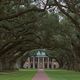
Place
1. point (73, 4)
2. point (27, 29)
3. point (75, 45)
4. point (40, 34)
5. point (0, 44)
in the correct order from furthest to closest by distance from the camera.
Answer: point (75, 45)
point (0, 44)
point (40, 34)
point (27, 29)
point (73, 4)

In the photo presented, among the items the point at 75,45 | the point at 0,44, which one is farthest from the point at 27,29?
the point at 75,45

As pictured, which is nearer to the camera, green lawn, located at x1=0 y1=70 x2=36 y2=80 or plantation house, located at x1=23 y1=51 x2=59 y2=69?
green lawn, located at x1=0 y1=70 x2=36 y2=80

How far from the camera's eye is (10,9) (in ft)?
95.6

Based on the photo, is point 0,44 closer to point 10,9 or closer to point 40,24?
point 40,24

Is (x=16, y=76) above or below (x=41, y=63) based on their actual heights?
below

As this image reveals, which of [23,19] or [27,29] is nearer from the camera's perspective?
[23,19]

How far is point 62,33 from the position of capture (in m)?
48.6

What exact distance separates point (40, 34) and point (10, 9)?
17.9 meters

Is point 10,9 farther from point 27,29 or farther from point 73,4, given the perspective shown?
point 27,29

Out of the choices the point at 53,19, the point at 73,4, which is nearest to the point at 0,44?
the point at 53,19

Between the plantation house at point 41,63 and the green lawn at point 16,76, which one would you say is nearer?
the green lawn at point 16,76

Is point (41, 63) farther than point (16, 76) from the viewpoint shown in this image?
Yes

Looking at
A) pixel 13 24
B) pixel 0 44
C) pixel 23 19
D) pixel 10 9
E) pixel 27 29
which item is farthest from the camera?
pixel 0 44

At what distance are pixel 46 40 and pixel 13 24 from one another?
14834mm
